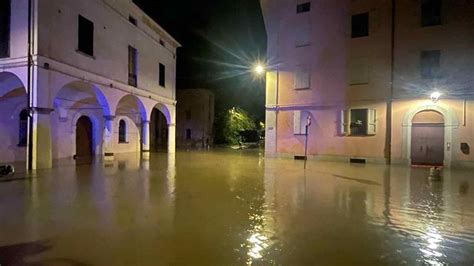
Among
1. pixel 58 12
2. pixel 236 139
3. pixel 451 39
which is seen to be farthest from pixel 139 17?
pixel 236 139

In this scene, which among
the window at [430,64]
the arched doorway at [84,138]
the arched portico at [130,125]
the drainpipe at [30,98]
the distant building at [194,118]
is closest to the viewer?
the drainpipe at [30,98]

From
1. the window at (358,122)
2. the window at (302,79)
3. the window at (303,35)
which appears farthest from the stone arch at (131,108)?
the window at (358,122)

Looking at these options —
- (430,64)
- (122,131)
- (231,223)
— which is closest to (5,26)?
(122,131)

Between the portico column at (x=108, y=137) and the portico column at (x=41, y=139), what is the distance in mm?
4132

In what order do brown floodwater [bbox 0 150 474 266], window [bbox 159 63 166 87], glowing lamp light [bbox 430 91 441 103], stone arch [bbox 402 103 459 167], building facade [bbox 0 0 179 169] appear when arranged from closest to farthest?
brown floodwater [bbox 0 150 474 266], building facade [bbox 0 0 179 169], stone arch [bbox 402 103 459 167], glowing lamp light [bbox 430 91 441 103], window [bbox 159 63 166 87]

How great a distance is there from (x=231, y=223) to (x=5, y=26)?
488 inches

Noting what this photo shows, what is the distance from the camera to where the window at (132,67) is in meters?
17.7

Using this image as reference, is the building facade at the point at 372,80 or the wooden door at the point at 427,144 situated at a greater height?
the building facade at the point at 372,80

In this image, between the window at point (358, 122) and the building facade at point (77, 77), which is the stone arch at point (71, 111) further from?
the window at point (358, 122)

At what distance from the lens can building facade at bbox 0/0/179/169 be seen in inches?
444

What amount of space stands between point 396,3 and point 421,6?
1.17 metres

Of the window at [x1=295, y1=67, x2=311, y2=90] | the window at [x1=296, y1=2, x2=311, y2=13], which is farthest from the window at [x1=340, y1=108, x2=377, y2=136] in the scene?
the window at [x1=296, y1=2, x2=311, y2=13]

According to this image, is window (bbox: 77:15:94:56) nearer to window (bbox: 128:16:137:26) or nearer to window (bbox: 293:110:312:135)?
window (bbox: 128:16:137:26)

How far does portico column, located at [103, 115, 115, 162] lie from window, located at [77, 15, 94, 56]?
11.2ft
